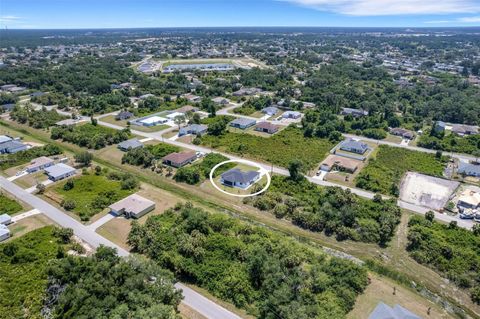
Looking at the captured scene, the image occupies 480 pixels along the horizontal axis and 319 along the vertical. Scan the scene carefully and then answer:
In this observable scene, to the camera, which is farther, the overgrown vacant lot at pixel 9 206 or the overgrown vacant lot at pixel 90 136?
the overgrown vacant lot at pixel 90 136

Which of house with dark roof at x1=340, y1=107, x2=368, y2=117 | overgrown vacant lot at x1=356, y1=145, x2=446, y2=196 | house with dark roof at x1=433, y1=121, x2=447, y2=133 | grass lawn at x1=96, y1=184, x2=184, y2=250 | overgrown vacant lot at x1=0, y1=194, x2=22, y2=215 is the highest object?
house with dark roof at x1=340, y1=107, x2=368, y2=117

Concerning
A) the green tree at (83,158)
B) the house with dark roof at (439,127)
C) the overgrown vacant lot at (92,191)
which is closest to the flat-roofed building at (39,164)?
the green tree at (83,158)

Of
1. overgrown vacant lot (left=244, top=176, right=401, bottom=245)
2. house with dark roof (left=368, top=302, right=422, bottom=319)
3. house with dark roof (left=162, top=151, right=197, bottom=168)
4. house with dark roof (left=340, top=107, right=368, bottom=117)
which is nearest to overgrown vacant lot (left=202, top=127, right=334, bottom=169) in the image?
house with dark roof (left=162, top=151, right=197, bottom=168)

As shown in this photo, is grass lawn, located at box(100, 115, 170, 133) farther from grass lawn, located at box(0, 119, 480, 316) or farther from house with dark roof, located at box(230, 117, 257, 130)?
grass lawn, located at box(0, 119, 480, 316)

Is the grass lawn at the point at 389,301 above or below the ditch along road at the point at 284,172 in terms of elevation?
below

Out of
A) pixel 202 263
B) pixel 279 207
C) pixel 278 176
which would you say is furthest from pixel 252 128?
pixel 202 263

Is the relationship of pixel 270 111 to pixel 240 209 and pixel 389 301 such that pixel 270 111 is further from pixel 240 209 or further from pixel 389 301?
pixel 389 301

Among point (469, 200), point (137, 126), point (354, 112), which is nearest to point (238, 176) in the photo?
point (469, 200)

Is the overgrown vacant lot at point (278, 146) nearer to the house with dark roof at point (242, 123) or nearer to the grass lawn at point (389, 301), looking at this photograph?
the house with dark roof at point (242, 123)
